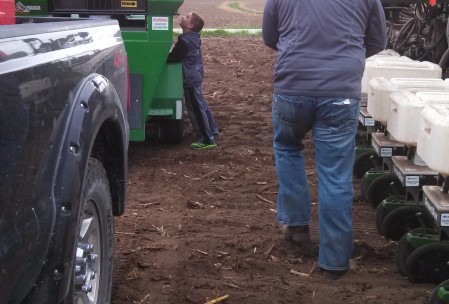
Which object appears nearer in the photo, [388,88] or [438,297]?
[438,297]

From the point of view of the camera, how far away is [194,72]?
860cm

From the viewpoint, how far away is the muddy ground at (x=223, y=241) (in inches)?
179

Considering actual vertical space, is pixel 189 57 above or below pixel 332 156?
below

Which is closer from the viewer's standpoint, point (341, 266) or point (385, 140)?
point (341, 266)

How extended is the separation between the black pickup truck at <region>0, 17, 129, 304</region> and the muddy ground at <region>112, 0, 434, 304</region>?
1.27 metres

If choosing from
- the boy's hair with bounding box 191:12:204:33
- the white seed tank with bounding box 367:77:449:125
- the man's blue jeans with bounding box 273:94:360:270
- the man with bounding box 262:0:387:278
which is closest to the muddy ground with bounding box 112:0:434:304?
the man's blue jeans with bounding box 273:94:360:270

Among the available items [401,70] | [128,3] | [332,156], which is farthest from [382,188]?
[128,3]

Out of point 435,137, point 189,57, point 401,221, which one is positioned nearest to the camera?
point 435,137

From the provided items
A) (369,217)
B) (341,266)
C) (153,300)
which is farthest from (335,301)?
(369,217)

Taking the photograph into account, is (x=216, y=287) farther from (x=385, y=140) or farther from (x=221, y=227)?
(x=385, y=140)

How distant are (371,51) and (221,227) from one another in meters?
1.76

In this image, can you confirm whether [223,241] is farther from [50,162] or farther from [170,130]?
[170,130]

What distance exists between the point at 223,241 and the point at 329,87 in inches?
56.9

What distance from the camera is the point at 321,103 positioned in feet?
15.4
